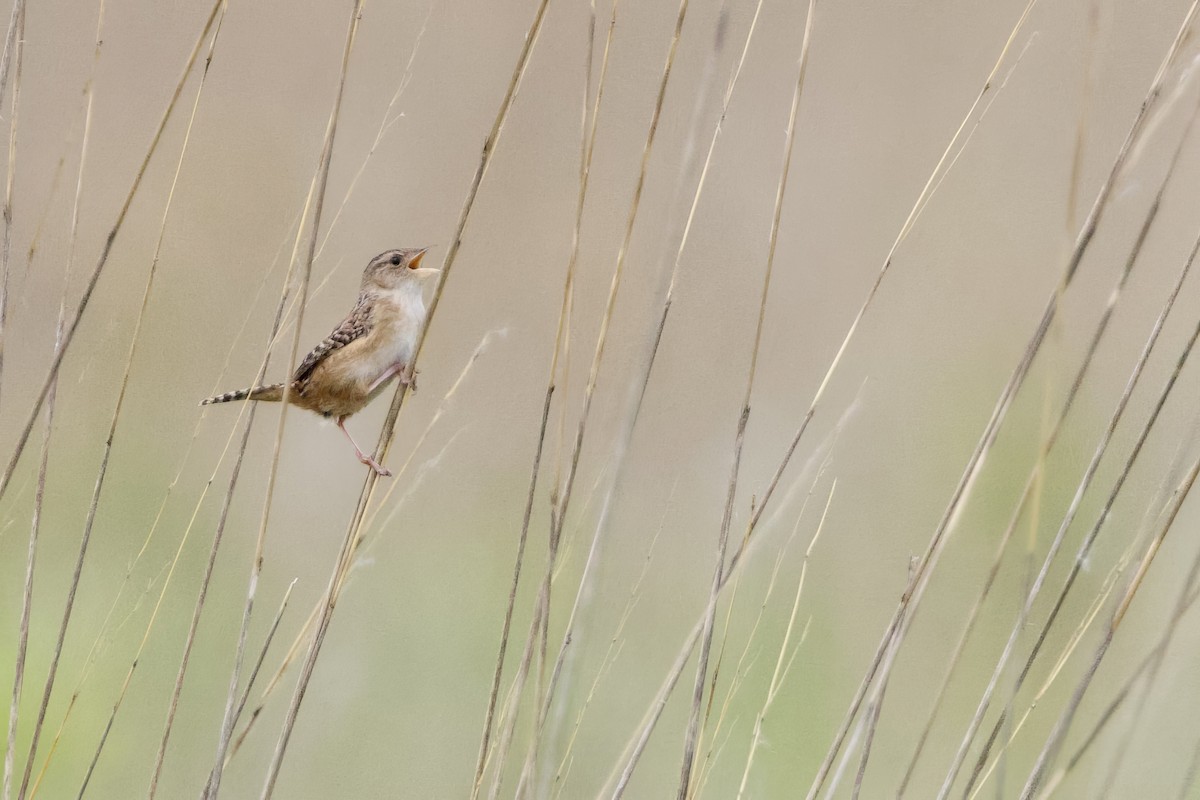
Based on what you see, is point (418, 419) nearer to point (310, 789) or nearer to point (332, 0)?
point (310, 789)

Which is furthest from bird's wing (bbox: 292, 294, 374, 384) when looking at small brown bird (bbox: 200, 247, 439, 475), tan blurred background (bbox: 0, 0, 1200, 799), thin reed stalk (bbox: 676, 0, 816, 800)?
thin reed stalk (bbox: 676, 0, 816, 800)

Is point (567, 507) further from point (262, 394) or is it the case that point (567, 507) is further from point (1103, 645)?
point (262, 394)

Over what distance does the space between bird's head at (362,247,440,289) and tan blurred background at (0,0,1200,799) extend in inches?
7.9

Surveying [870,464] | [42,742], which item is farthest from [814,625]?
[42,742]

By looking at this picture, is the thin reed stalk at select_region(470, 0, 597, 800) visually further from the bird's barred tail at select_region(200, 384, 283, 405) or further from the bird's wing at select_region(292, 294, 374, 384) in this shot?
the bird's wing at select_region(292, 294, 374, 384)

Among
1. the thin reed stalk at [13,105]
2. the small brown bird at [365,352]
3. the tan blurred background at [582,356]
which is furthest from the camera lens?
the tan blurred background at [582,356]

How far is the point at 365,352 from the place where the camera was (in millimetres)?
2891

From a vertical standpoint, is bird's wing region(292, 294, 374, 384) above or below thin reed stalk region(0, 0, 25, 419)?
above

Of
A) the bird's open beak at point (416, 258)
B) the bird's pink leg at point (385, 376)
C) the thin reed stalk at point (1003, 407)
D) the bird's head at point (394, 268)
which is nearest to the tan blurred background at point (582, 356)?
the bird's head at point (394, 268)

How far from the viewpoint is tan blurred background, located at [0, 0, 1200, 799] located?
3529 mm

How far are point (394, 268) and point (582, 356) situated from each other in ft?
3.37

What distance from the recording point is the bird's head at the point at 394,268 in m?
3.07

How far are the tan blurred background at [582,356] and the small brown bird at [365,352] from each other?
1.27 feet

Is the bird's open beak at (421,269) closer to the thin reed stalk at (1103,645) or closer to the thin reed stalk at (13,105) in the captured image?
the thin reed stalk at (13,105)
